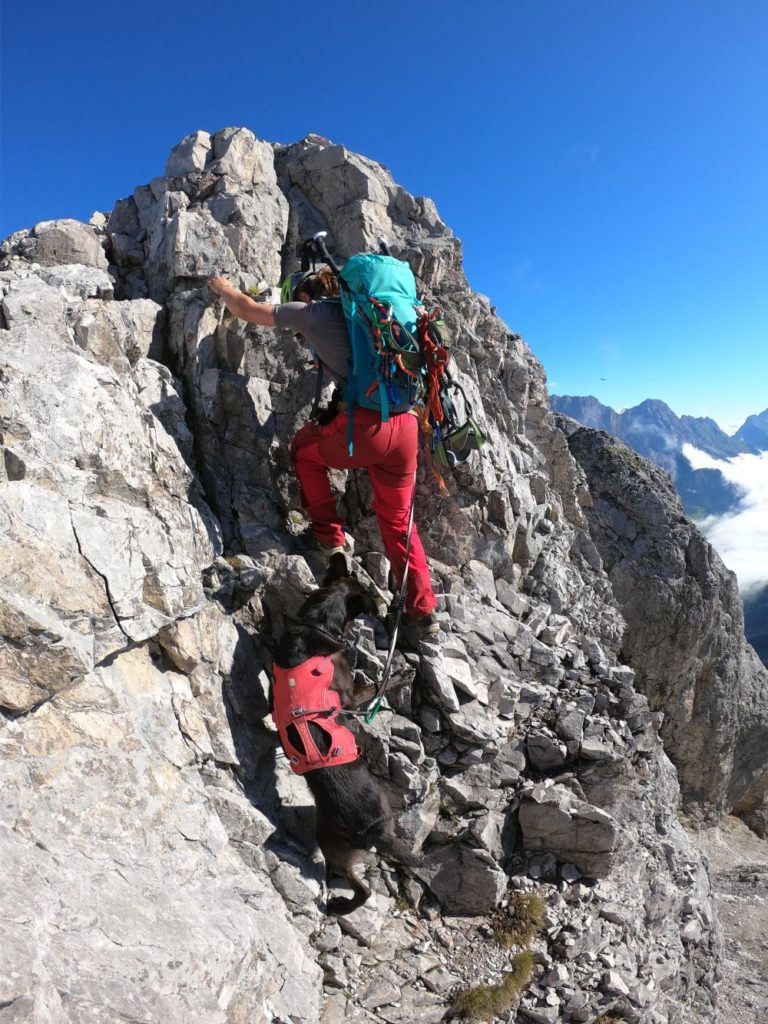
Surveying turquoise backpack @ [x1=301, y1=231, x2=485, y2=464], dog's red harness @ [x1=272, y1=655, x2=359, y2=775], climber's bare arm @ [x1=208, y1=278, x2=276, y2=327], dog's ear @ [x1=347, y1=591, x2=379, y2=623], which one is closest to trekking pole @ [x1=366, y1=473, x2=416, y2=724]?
dog's ear @ [x1=347, y1=591, x2=379, y2=623]

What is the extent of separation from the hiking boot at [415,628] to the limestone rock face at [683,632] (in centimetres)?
A: 1601

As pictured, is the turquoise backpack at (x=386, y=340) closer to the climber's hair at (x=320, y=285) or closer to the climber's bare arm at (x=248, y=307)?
the climber's hair at (x=320, y=285)

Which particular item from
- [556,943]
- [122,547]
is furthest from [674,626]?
[122,547]

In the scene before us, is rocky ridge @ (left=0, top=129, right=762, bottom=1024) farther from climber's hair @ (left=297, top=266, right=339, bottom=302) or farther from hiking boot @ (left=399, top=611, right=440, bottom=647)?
climber's hair @ (left=297, top=266, right=339, bottom=302)

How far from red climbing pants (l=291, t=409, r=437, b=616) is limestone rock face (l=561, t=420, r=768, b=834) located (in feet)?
54.1

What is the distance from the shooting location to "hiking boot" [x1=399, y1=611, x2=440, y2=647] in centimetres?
859

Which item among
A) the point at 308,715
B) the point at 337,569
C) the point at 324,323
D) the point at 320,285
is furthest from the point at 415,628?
the point at 320,285

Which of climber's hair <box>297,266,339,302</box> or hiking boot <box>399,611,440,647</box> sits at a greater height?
climber's hair <box>297,266,339,302</box>

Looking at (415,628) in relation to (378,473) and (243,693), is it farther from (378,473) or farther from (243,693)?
(243,693)

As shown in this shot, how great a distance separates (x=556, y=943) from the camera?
7.50 meters

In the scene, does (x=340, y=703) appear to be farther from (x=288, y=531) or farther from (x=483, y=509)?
(x=483, y=509)

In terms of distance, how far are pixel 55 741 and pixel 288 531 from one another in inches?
181

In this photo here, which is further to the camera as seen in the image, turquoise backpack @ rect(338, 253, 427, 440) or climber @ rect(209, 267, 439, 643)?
climber @ rect(209, 267, 439, 643)

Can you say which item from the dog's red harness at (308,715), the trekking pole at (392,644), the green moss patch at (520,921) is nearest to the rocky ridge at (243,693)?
the green moss patch at (520,921)
